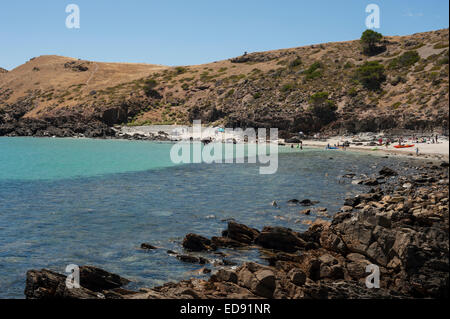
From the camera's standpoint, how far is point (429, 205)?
60.3 ft

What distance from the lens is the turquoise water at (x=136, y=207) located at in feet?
52.1

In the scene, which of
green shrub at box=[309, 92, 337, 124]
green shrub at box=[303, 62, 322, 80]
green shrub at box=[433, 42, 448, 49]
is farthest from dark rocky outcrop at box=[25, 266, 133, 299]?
green shrub at box=[433, 42, 448, 49]

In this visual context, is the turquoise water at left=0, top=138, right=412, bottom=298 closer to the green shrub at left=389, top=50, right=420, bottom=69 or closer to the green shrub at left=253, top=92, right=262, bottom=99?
the green shrub at left=253, top=92, right=262, bottom=99

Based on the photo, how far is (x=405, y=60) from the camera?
95250 mm

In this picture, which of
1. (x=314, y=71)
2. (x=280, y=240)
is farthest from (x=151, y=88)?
(x=280, y=240)

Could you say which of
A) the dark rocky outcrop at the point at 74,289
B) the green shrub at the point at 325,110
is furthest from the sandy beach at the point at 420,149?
the dark rocky outcrop at the point at 74,289

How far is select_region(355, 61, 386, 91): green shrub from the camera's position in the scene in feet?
297

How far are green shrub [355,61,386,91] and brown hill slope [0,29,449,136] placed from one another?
117cm

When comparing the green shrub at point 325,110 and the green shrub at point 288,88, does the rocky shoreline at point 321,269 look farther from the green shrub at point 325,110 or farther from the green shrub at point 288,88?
the green shrub at point 288,88

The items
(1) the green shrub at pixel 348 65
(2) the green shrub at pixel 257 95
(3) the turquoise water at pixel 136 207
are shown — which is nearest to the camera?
(3) the turquoise water at pixel 136 207

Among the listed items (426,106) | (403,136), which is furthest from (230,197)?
(426,106)

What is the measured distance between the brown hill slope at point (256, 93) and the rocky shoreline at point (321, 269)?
166ft

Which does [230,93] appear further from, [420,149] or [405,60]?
[420,149]
